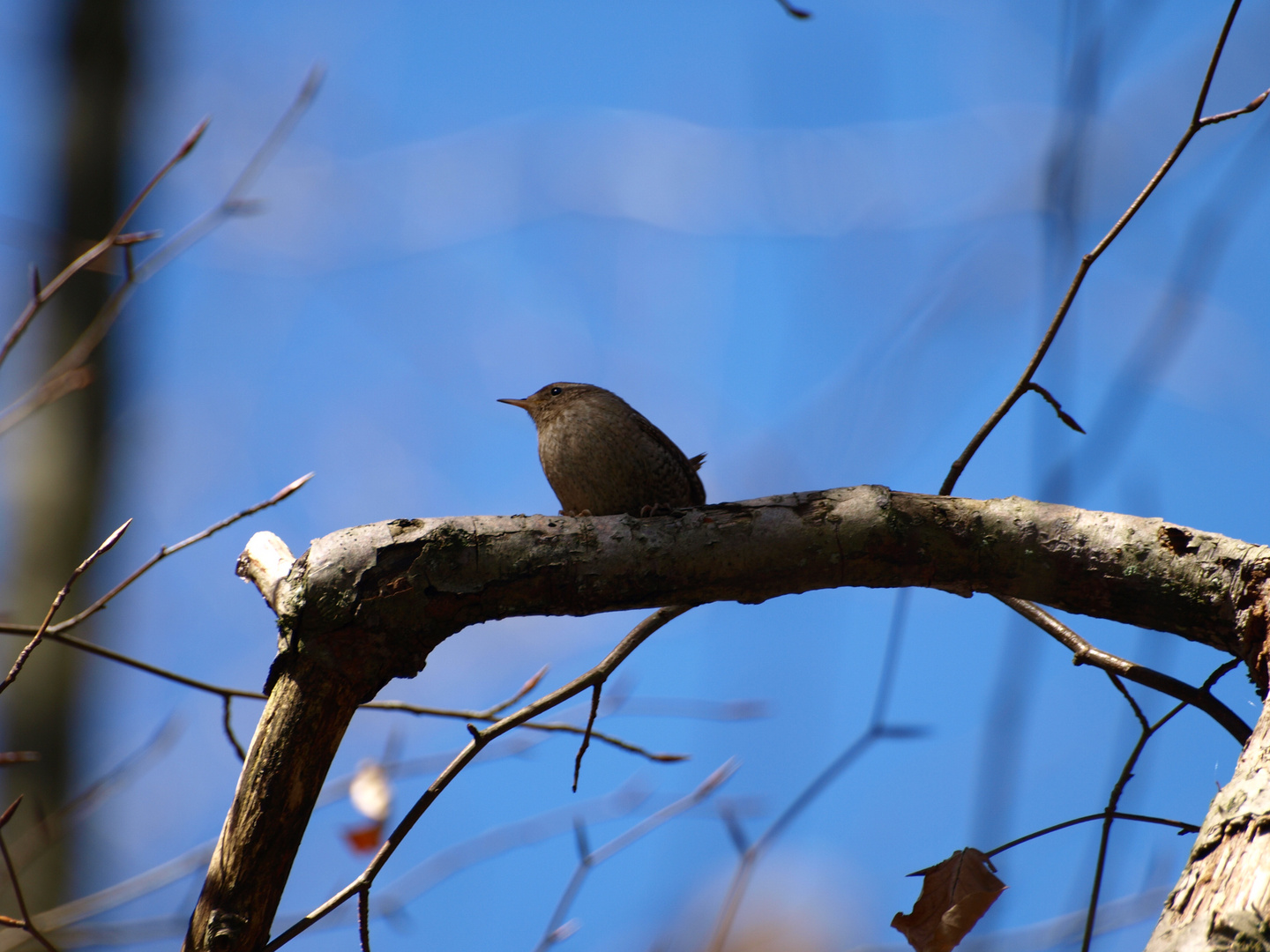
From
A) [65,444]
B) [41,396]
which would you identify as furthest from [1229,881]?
[65,444]

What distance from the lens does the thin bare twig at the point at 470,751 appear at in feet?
6.45

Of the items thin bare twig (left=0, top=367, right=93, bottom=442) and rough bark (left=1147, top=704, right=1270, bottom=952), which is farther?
thin bare twig (left=0, top=367, right=93, bottom=442)

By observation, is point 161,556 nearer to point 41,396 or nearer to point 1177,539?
point 41,396

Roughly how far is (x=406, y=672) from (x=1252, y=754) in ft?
5.44

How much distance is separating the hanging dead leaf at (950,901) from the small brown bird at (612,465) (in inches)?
53.3

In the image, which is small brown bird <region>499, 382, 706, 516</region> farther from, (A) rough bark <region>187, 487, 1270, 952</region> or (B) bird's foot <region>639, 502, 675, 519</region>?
(A) rough bark <region>187, 487, 1270, 952</region>

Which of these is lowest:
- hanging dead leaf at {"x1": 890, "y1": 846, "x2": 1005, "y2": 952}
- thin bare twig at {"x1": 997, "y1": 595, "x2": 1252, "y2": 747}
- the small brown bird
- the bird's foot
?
hanging dead leaf at {"x1": 890, "y1": 846, "x2": 1005, "y2": 952}

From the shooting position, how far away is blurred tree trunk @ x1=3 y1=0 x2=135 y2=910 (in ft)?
16.3

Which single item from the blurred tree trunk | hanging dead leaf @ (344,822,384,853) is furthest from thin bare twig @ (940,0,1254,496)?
the blurred tree trunk

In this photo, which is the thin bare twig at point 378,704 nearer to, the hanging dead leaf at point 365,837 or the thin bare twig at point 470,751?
the thin bare twig at point 470,751

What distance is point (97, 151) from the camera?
6.02 meters

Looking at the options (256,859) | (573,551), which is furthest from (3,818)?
(573,551)

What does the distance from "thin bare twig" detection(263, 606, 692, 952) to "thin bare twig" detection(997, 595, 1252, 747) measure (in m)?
0.89

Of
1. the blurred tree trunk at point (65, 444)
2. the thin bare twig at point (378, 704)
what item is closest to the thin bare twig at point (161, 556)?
the thin bare twig at point (378, 704)
